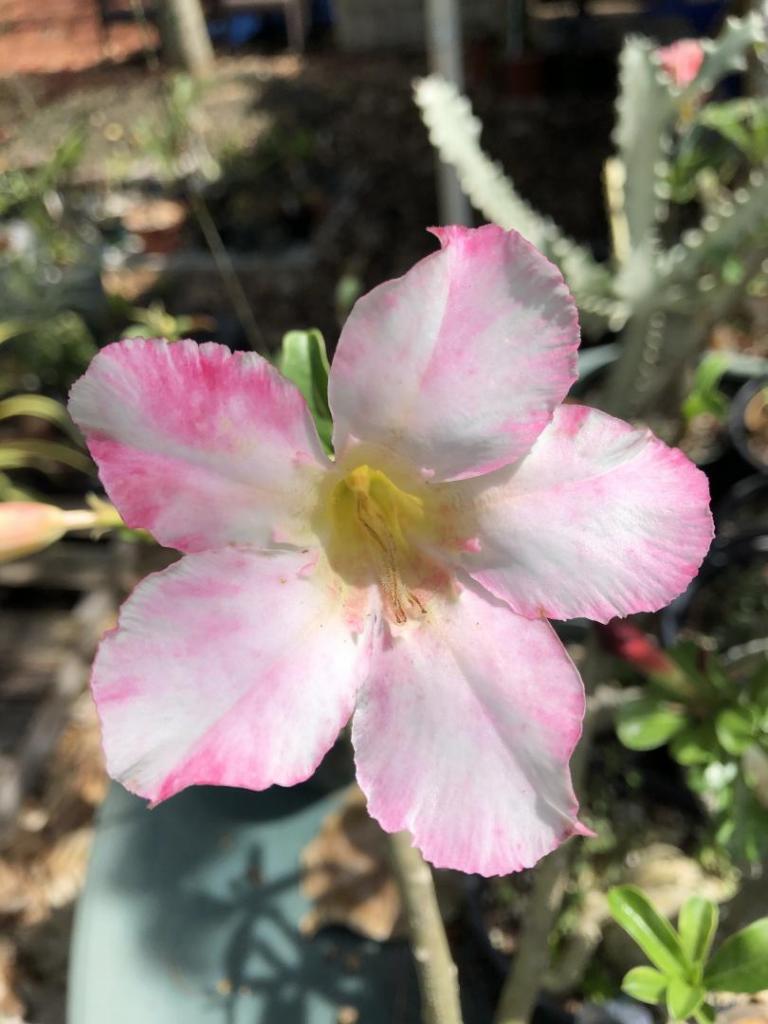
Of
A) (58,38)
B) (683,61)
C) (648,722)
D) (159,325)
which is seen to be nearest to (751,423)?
(683,61)

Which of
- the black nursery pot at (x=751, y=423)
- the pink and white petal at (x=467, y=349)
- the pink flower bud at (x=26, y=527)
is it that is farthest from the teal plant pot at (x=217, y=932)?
the black nursery pot at (x=751, y=423)

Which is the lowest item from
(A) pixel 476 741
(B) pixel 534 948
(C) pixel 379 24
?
(B) pixel 534 948

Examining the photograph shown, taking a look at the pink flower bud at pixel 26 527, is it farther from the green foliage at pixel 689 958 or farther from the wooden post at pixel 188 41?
the wooden post at pixel 188 41

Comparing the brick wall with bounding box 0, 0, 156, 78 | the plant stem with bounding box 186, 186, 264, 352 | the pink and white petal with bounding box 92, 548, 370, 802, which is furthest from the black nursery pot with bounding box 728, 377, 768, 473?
the brick wall with bounding box 0, 0, 156, 78

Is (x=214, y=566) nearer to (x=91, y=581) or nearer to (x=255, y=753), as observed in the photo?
(x=255, y=753)

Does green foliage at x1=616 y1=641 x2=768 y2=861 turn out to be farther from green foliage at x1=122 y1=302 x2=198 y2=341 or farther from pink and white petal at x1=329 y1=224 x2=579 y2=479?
green foliage at x1=122 y1=302 x2=198 y2=341

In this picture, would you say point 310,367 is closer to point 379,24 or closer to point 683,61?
point 683,61
